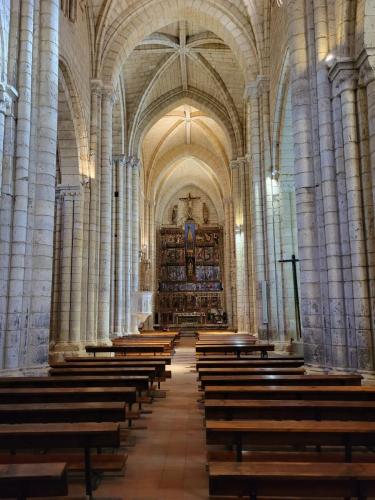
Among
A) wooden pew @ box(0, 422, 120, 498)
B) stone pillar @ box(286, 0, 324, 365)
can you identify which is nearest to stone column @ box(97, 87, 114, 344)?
stone pillar @ box(286, 0, 324, 365)

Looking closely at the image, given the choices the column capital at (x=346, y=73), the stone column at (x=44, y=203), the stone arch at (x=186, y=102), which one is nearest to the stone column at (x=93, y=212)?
the stone column at (x=44, y=203)

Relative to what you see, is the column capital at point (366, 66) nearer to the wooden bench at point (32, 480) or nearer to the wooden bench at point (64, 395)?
the wooden bench at point (64, 395)

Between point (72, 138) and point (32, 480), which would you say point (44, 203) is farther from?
point (32, 480)

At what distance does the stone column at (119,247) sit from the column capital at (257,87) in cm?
883

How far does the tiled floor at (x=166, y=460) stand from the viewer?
4.03m

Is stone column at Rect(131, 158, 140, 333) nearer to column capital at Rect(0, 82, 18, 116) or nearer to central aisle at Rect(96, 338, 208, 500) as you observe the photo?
column capital at Rect(0, 82, 18, 116)

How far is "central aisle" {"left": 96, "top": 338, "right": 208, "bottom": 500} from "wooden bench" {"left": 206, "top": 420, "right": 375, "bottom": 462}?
0.61 m

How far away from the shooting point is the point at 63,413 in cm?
443

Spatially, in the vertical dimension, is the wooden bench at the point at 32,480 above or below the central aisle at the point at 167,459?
above

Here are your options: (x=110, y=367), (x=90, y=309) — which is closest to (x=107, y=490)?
(x=110, y=367)

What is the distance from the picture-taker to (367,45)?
319 inches

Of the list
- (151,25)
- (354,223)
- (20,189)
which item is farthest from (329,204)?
(151,25)

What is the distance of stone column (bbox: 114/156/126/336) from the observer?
20.7 m

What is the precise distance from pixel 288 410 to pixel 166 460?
1.55 m
